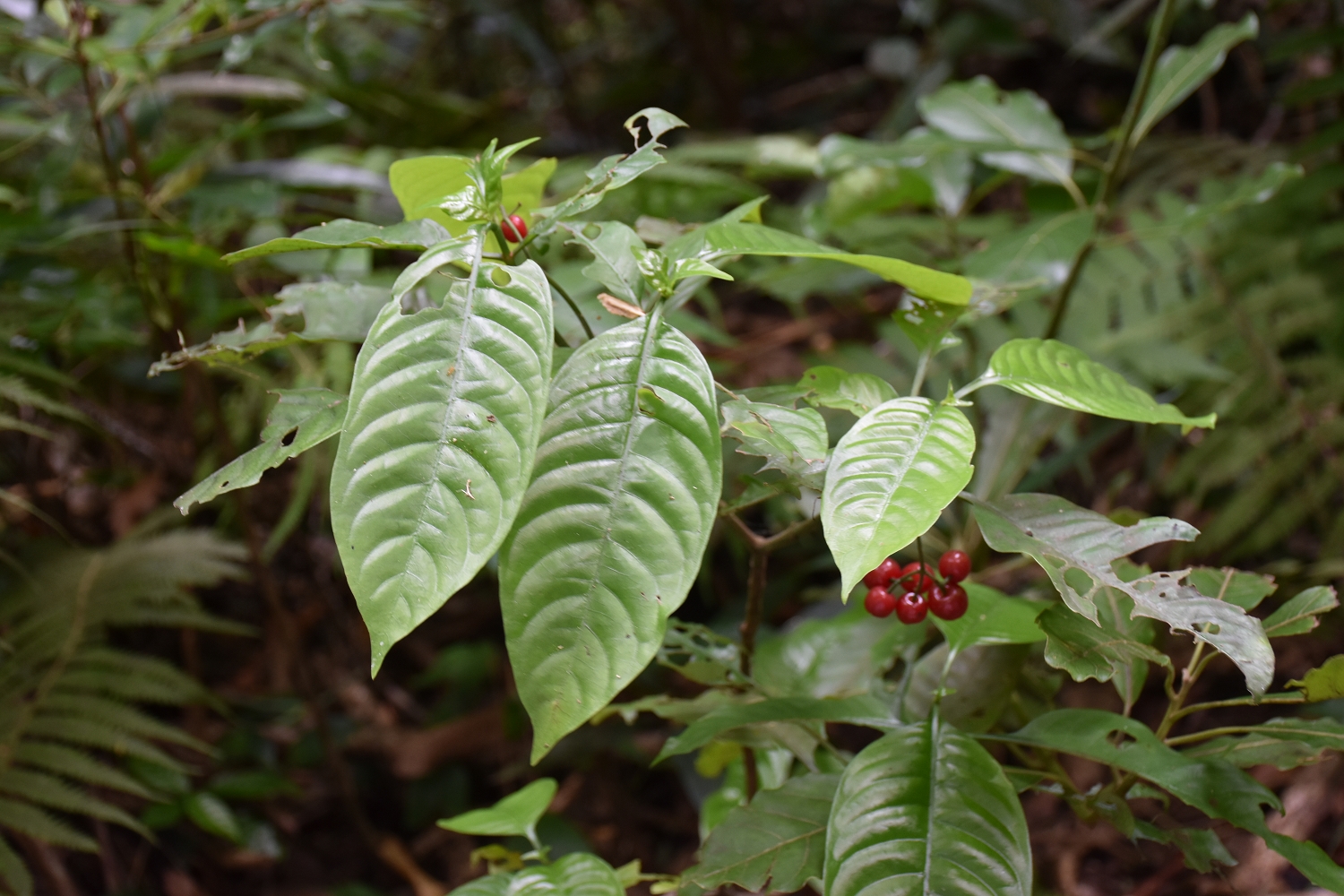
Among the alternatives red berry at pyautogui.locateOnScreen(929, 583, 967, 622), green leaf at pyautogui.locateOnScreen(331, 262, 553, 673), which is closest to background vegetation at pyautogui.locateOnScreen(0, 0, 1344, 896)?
red berry at pyautogui.locateOnScreen(929, 583, 967, 622)

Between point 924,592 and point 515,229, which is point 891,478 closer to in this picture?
point 924,592

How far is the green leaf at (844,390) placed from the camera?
761 mm

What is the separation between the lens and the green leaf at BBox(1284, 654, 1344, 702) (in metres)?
0.71

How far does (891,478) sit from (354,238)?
0.46 m

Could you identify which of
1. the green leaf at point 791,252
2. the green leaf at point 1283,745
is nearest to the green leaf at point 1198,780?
the green leaf at point 1283,745

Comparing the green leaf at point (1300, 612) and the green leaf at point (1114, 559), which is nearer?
the green leaf at point (1114, 559)

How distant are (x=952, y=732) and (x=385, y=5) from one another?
140 centimetres

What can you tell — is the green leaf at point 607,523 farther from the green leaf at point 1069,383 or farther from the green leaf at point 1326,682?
the green leaf at point 1326,682

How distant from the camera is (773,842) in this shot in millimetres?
778

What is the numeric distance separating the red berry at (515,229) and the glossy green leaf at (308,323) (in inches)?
5.3

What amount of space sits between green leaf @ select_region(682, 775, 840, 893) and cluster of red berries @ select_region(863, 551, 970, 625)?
0.18 metres

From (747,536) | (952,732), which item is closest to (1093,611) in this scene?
(952,732)

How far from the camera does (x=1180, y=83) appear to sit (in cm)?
130

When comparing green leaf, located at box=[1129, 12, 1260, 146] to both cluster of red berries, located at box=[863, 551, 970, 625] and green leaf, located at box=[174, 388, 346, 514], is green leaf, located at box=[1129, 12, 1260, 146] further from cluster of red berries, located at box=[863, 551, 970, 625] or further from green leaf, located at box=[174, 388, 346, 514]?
green leaf, located at box=[174, 388, 346, 514]
